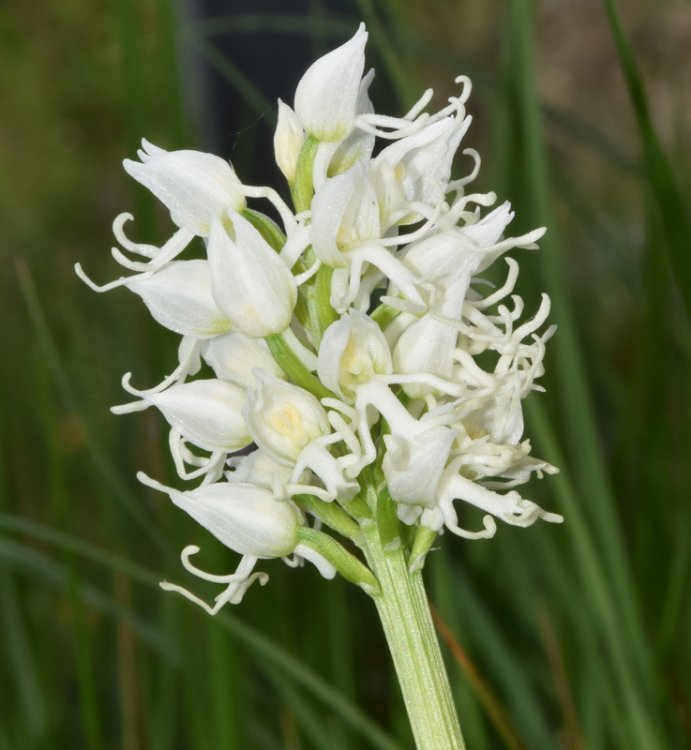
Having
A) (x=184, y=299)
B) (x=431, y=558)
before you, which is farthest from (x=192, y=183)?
(x=431, y=558)

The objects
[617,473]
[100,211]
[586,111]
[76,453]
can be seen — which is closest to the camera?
[617,473]

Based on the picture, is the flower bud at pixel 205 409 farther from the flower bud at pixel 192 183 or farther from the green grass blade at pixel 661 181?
the green grass blade at pixel 661 181

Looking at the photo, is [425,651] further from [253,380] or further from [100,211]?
[100,211]

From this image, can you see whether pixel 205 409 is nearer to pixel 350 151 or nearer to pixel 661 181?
pixel 350 151

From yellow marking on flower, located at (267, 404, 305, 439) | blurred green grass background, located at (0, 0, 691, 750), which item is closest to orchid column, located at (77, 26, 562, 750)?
yellow marking on flower, located at (267, 404, 305, 439)

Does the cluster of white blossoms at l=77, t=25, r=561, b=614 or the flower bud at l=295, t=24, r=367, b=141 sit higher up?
the flower bud at l=295, t=24, r=367, b=141

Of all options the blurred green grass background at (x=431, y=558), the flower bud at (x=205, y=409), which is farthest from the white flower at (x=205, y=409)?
the blurred green grass background at (x=431, y=558)

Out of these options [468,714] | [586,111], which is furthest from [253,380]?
[586,111]

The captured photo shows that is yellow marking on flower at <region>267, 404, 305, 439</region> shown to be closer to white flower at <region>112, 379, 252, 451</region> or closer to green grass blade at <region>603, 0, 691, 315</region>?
white flower at <region>112, 379, 252, 451</region>
